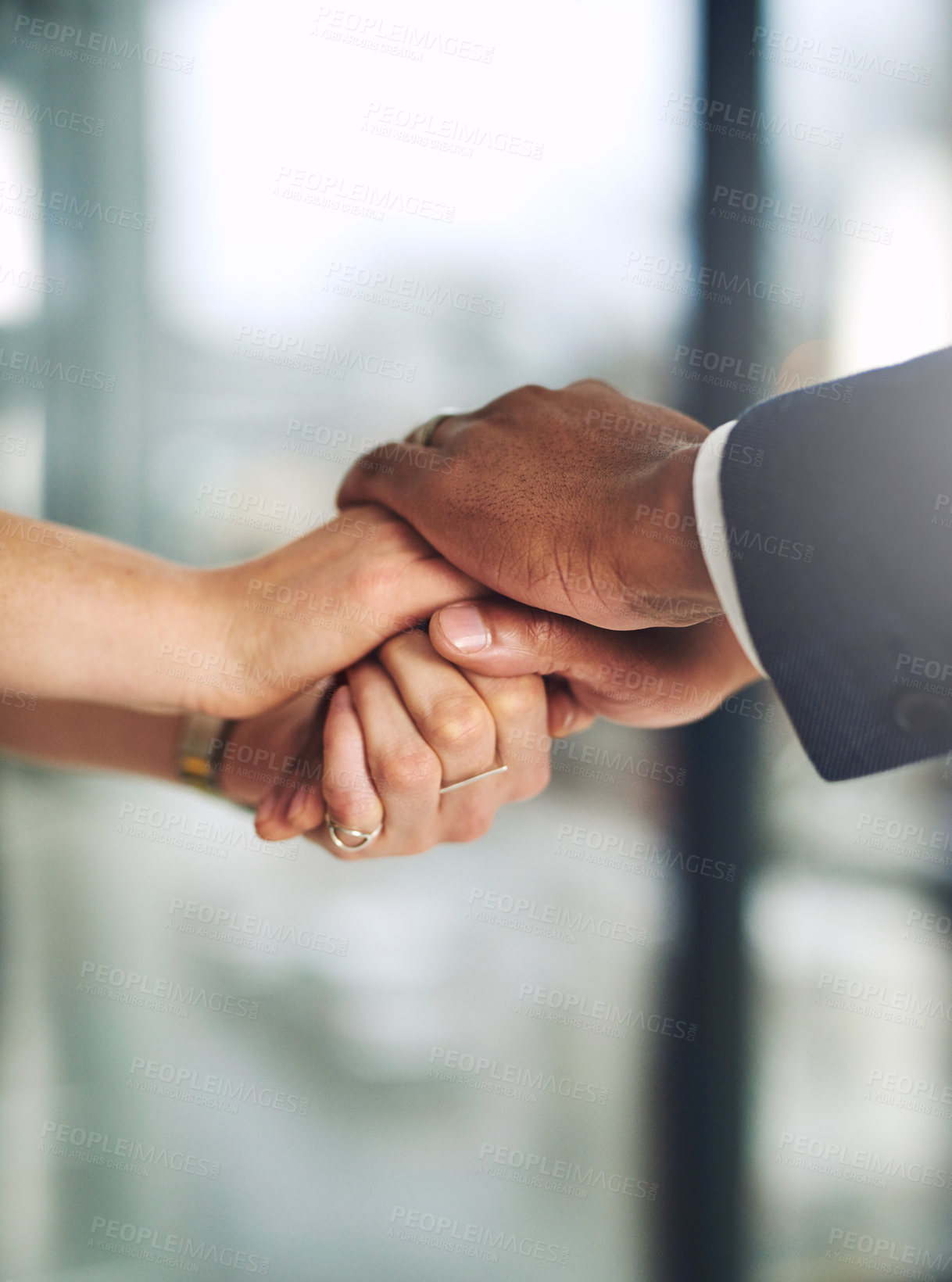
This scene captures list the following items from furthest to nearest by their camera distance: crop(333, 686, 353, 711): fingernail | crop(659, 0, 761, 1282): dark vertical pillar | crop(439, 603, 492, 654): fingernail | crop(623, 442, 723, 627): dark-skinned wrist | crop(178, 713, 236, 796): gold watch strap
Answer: crop(659, 0, 761, 1282): dark vertical pillar, crop(178, 713, 236, 796): gold watch strap, crop(333, 686, 353, 711): fingernail, crop(439, 603, 492, 654): fingernail, crop(623, 442, 723, 627): dark-skinned wrist

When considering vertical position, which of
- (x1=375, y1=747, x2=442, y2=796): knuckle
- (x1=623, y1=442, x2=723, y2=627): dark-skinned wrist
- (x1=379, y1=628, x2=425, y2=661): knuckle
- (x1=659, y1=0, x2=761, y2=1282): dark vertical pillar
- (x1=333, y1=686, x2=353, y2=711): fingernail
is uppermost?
(x1=623, y1=442, x2=723, y2=627): dark-skinned wrist

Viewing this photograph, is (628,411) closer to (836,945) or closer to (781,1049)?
(836,945)

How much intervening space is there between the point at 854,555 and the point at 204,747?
3.16 ft

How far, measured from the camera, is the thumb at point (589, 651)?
91 cm

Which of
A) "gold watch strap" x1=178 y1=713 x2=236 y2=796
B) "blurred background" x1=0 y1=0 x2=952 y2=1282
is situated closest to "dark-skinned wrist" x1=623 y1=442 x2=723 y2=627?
"gold watch strap" x1=178 y1=713 x2=236 y2=796

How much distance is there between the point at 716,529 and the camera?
0.65m

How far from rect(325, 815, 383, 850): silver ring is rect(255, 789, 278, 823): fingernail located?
0.31 ft

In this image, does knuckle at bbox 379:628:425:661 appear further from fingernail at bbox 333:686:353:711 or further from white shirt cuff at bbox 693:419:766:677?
white shirt cuff at bbox 693:419:766:677

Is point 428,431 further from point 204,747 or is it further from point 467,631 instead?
point 204,747

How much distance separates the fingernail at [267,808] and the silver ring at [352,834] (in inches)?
3.7

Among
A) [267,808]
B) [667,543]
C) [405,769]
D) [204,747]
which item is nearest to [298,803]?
[267,808]

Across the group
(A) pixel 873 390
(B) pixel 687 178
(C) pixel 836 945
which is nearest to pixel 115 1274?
(C) pixel 836 945

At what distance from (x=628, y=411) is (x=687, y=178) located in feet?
4.06

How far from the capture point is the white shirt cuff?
637 mm
